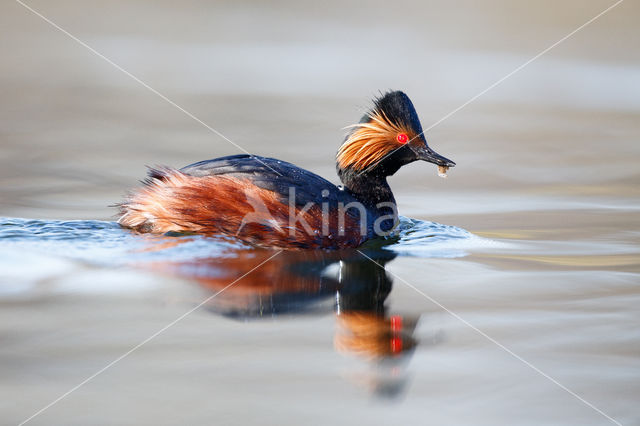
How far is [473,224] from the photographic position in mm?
7930

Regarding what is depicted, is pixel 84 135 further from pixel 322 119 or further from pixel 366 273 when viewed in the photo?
pixel 366 273

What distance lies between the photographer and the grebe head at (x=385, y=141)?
7.69 meters

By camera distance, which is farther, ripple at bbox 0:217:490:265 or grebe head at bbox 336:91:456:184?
grebe head at bbox 336:91:456:184

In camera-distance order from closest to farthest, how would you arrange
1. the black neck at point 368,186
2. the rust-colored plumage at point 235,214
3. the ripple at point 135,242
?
the ripple at point 135,242, the rust-colored plumage at point 235,214, the black neck at point 368,186

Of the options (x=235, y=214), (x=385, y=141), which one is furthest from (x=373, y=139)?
(x=235, y=214)

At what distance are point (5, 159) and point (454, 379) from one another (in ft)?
20.2

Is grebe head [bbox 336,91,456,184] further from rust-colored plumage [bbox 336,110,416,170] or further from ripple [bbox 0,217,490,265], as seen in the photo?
ripple [bbox 0,217,490,265]

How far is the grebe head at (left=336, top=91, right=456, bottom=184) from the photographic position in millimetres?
7688

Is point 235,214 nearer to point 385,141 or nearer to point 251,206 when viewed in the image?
point 251,206

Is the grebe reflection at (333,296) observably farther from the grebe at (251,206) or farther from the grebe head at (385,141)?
the grebe head at (385,141)

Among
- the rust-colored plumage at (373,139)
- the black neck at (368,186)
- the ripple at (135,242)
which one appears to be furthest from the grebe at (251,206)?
the rust-colored plumage at (373,139)

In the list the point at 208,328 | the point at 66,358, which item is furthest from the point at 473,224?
the point at 66,358

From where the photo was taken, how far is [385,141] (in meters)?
7.71

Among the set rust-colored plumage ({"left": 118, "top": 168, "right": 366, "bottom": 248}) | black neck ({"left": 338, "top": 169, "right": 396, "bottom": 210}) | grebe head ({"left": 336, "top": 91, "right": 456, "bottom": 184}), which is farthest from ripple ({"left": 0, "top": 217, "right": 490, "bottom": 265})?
grebe head ({"left": 336, "top": 91, "right": 456, "bottom": 184})
